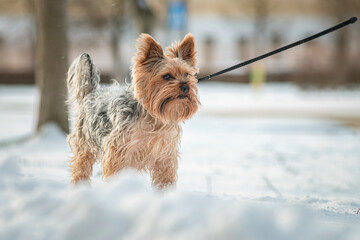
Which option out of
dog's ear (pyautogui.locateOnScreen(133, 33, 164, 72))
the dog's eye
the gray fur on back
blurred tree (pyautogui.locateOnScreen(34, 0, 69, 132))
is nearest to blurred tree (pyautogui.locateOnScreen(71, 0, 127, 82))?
blurred tree (pyautogui.locateOnScreen(34, 0, 69, 132))

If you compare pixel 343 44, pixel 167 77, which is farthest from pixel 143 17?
pixel 343 44

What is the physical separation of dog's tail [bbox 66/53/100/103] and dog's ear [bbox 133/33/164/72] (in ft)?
3.32

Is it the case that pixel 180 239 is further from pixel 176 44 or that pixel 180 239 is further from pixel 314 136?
pixel 314 136

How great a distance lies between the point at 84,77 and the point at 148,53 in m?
1.20

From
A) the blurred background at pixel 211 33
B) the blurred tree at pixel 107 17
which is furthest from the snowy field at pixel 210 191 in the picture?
the blurred tree at pixel 107 17

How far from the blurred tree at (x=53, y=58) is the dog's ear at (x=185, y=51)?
5.43 metres

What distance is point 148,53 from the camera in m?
4.40

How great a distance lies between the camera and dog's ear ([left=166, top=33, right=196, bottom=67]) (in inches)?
182

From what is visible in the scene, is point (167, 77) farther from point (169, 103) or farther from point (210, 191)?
point (210, 191)

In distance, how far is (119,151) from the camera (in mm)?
4293

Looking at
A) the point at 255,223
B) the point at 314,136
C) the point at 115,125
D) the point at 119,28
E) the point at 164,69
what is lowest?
the point at 314,136

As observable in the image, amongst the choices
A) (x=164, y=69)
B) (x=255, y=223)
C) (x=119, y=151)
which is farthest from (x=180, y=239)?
(x=164, y=69)

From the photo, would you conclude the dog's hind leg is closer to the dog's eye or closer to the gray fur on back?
the gray fur on back

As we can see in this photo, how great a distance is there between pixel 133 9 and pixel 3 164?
1415cm
